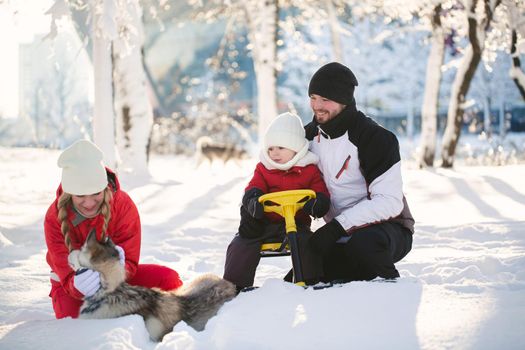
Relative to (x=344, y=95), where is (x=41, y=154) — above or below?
below

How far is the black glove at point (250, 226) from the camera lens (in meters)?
3.95

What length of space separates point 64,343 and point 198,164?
14630 mm

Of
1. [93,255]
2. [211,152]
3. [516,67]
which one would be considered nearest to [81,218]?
[93,255]

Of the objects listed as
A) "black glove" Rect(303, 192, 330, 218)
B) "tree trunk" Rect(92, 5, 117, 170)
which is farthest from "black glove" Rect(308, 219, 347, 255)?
"tree trunk" Rect(92, 5, 117, 170)

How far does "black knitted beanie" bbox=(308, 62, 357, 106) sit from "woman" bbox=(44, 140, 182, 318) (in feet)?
5.08

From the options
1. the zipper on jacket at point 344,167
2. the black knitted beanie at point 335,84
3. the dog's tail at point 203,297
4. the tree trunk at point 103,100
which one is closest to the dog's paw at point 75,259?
the dog's tail at point 203,297

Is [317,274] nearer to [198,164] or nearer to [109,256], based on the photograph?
[109,256]

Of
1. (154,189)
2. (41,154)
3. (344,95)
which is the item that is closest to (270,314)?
(344,95)

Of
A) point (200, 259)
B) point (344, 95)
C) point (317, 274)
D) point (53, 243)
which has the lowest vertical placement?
point (200, 259)

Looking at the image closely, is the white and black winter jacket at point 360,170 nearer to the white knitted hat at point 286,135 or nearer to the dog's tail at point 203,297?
the white knitted hat at point 286,135

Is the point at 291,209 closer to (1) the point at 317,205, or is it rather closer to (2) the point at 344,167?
(1) the point at 317,205

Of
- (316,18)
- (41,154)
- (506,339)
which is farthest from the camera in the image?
(41,154)

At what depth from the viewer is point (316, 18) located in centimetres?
1667

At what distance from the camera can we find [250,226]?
13.0 ft
